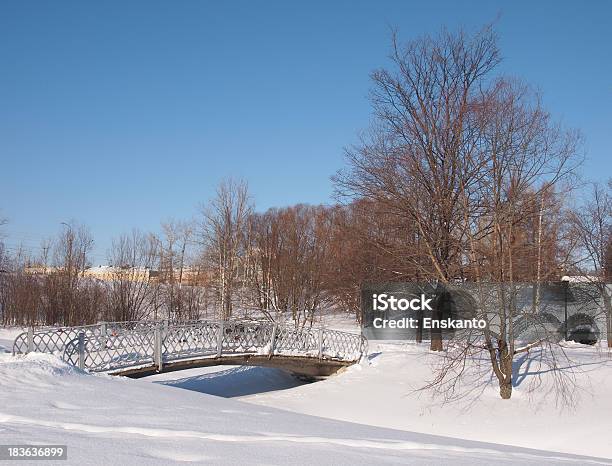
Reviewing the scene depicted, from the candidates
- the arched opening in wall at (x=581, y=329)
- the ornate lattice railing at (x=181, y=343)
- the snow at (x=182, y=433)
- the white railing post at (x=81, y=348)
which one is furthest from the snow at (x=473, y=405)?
the arched opening in wall at (x=581, y=329)

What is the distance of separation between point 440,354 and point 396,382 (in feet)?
7.44

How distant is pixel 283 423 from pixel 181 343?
837cm

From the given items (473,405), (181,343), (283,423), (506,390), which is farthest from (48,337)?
(506,390)

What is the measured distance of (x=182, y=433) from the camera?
197 inches

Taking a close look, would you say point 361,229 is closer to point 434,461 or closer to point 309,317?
point 309,317

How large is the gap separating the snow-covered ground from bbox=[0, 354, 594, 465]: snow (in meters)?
0.01

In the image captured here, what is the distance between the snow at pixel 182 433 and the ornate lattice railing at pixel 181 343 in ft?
14.9

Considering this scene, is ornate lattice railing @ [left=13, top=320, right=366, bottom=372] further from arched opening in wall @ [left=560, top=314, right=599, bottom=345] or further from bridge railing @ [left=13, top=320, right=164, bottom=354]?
arched opening in wall @ [left=560, top=314, right=599, bottom=345]

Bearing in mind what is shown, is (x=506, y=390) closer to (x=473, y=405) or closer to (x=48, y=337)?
(x=473, y=405)

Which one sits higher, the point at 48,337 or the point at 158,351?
the point at 48,337

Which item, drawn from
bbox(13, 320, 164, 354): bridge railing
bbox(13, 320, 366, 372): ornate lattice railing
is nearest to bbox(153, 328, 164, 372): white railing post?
bbox(13, 320, 366, 372): ornate lattice railing

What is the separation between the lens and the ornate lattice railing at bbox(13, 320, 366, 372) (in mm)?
11875

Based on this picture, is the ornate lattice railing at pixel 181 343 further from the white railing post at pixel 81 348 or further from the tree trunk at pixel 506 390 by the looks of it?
the tree trunk at pixel 506 390

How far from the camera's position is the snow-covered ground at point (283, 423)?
14.9ft
